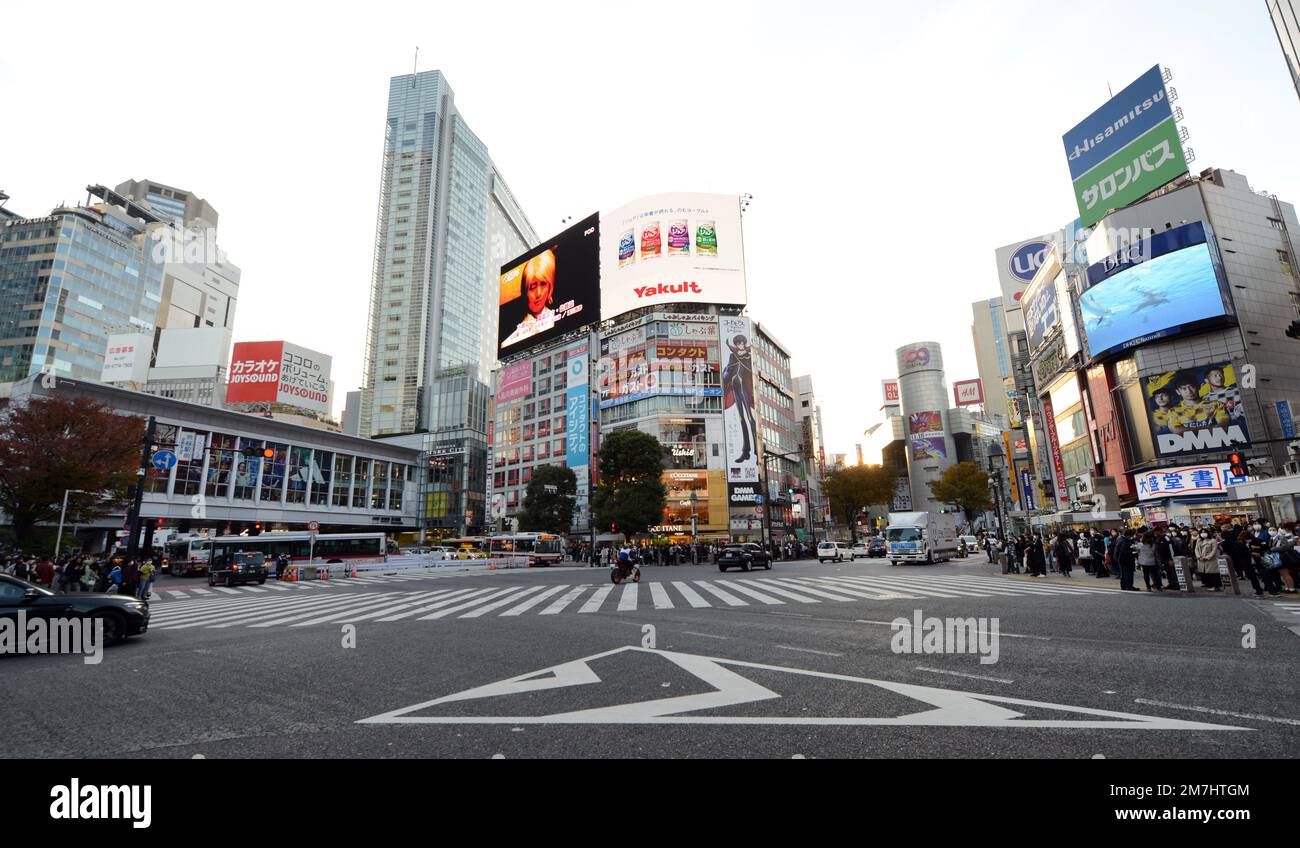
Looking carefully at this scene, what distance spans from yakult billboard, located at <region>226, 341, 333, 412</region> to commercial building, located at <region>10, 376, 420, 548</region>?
329 centimetres

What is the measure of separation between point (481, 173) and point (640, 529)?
11319 cm

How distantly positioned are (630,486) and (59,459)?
37255mm

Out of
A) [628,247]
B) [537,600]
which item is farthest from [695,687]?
[628,247]

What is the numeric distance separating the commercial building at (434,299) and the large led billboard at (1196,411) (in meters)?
86.6

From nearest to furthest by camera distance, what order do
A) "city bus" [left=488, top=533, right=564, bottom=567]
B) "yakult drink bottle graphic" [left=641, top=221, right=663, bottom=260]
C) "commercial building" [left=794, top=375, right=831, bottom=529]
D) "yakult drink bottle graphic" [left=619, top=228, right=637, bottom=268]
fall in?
"city bus" [left=488, top=533, right=564, bottom=567]
"yakult drink bottle graphic" [left=641, top=221, right=663, bottom=260]
"yakult drink bottle graphic" [left=619, top=228, right=637, bottom=268]
"commercial building" [left=794, top=375, right=831, bottom=529]

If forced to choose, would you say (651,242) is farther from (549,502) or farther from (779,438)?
Result: (549,502)

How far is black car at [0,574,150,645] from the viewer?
9.65 m

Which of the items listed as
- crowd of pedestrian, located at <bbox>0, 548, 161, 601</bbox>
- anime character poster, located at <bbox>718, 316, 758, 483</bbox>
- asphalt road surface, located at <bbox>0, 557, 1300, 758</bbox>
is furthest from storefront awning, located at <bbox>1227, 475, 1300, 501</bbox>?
anime character poster, located at <bbox>718, 316, 758, 483</bbox>

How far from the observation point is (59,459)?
25.1 m

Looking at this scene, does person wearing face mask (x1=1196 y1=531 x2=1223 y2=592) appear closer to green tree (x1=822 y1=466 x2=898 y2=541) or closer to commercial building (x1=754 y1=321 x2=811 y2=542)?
commercial building (x1=754 y1=321 x2=811 y2=542)

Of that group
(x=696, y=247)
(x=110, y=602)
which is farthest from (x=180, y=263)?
(x=110, y=602)
